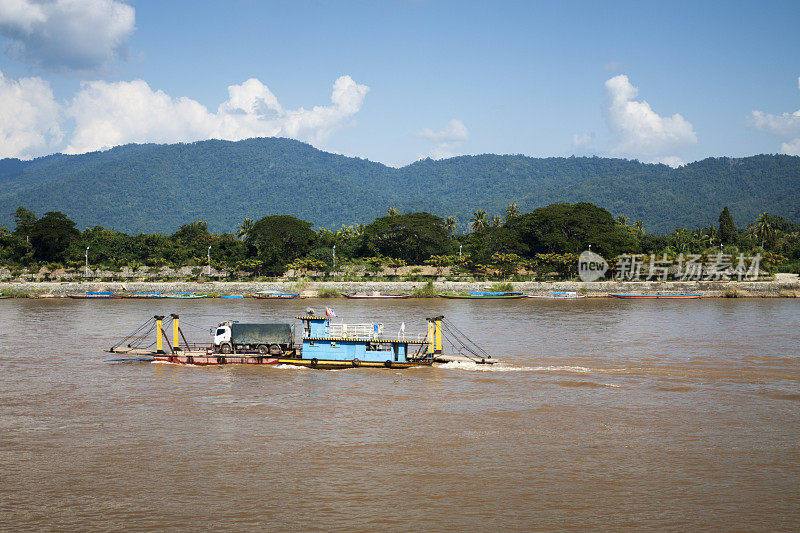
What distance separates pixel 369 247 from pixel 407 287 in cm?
3131

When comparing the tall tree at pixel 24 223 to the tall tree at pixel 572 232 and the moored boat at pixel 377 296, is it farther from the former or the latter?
the tall tree at pixel 572 232

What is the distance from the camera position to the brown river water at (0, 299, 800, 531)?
16422 millimetres

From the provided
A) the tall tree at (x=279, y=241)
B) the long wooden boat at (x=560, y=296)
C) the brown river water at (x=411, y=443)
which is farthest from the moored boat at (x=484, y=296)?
the brown river water at (x=411, y=443)

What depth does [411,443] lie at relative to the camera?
71.7ft

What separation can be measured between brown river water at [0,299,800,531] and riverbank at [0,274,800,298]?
59.4 meters

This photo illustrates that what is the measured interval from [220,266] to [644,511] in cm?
11013

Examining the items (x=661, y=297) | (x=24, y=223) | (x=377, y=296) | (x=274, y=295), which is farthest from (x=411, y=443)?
(x=24, y=223)

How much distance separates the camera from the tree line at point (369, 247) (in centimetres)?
11738

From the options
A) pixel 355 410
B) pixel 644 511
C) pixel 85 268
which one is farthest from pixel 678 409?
pixel 85 268

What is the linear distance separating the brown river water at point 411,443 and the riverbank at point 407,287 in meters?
59.4

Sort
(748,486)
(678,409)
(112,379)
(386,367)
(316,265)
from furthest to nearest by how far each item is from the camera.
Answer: (316,265) → (386,367) → (112,379) → (678,409) → (748,486)

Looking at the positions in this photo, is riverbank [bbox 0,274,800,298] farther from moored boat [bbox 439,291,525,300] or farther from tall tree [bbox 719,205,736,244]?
tall tree [bbox 719,205,736,244]

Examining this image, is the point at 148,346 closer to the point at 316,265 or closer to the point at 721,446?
the point at 721,446

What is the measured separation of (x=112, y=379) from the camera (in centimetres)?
3247
